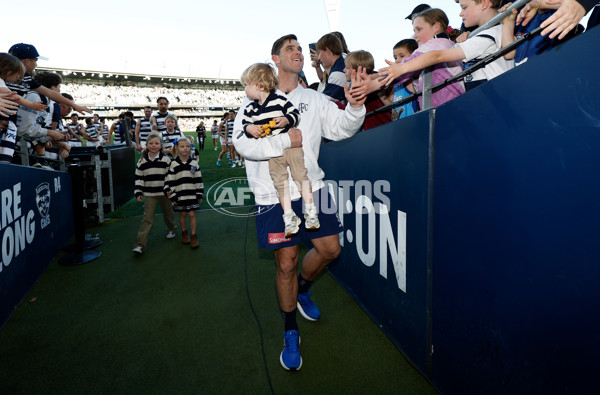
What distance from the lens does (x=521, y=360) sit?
133cm

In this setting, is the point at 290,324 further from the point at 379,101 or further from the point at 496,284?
the point at 379,101

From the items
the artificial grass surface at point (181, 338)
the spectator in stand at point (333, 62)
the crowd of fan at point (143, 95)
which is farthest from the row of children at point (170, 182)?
the crowd of fan at point (143, 95)

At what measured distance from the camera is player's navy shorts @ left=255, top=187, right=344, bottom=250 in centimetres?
230

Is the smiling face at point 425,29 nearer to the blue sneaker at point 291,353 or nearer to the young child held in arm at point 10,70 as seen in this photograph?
the blue sneaker at point 291,353

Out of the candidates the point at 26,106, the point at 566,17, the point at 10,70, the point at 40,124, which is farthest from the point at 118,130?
the point at 566,17

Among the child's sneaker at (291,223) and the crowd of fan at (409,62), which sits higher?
the crowd of fan at (409,62)

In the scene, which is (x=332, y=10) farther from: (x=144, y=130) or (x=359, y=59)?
(x=144, y=130)

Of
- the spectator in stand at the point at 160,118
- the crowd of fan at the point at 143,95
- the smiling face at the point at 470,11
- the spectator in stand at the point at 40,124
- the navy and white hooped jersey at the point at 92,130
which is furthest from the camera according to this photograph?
the crowd of fan at the point at 143,95

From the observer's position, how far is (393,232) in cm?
231

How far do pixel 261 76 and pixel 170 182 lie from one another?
3.10m

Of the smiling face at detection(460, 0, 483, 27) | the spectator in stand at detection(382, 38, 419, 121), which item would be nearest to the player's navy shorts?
the spectator in stand at detection(382, 38, 419, 121)

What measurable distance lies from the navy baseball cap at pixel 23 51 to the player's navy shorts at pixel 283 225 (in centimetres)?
418

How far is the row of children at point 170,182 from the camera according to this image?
481 cm

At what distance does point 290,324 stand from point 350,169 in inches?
56.8
